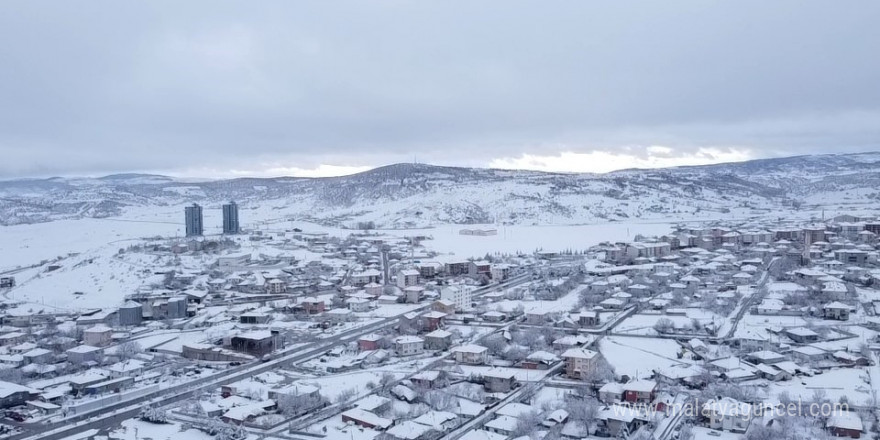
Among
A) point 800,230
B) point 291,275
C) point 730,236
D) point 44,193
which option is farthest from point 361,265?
point 44,193

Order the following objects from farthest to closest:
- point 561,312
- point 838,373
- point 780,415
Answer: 1. point 561,312
2. point 838,373
3. point 780,415

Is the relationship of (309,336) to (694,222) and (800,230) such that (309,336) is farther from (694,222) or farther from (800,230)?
(694,222)

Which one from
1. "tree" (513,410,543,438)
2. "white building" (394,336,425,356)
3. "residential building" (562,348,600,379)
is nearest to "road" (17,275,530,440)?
"white building" (394,336,425,356)

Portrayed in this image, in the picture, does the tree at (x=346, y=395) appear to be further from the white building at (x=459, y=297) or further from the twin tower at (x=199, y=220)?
the twin tower at (x=199, y=220)

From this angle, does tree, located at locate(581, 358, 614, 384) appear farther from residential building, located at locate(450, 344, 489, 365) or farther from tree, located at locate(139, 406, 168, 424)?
tree, located at locate(139, 406, 168, 424)

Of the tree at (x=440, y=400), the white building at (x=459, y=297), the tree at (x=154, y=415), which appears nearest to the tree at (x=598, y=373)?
the tree at (x=440, y=400)

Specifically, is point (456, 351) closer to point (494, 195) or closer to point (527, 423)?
point (527, 423)
